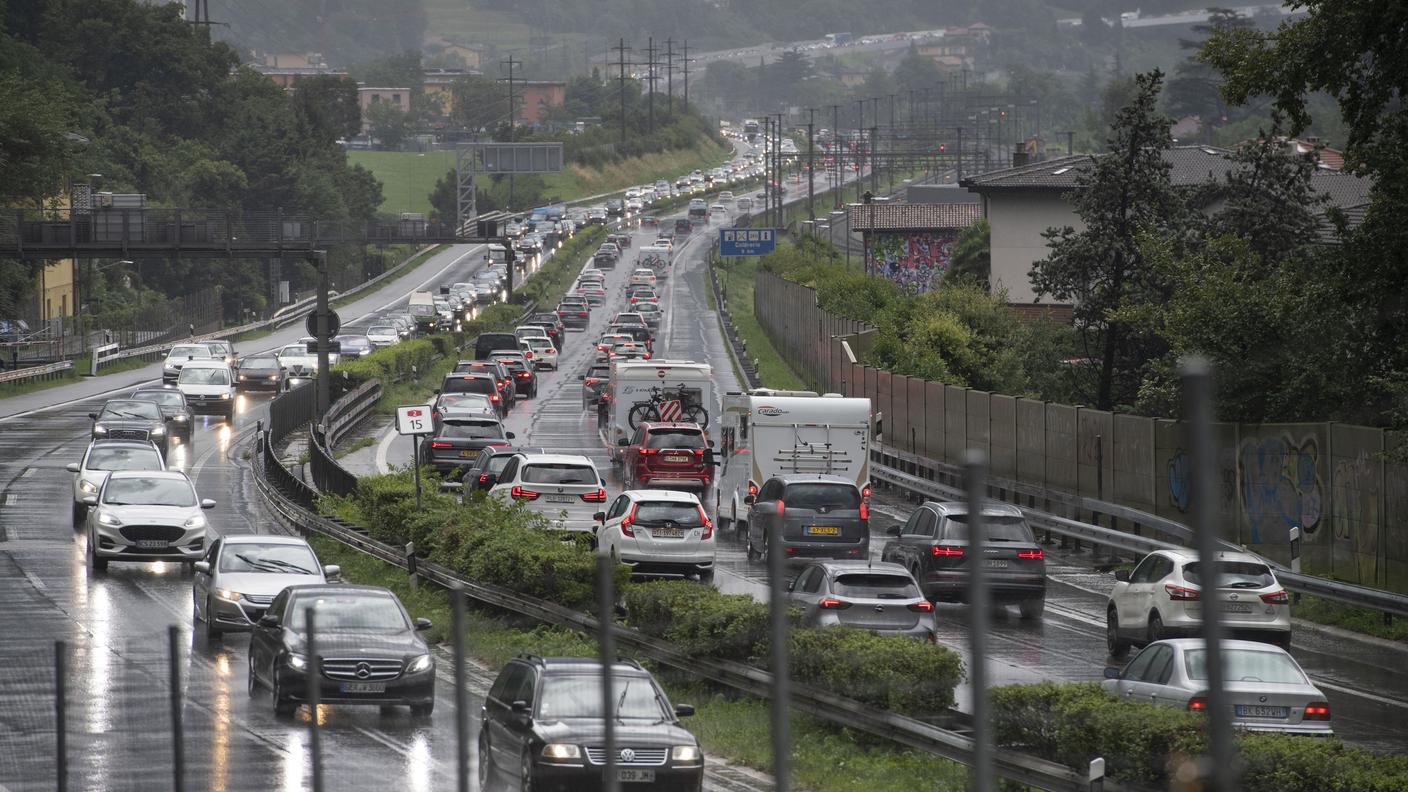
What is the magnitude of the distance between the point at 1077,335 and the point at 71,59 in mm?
Answer: 108753

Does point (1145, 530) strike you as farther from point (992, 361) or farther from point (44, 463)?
point (44, 463)

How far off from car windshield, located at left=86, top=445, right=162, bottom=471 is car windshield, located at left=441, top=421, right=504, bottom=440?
703 centimetres

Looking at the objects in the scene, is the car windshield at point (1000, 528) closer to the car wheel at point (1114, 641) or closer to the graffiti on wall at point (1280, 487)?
the car wheel at point (1114, 641)

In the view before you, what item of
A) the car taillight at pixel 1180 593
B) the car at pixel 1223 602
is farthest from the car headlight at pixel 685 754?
the car taillight at pixel 1180 593

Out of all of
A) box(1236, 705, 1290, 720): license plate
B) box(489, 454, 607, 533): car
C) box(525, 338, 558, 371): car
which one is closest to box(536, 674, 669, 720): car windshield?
box(1236, 705, 1290, 720): license plate

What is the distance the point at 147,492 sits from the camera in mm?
31281

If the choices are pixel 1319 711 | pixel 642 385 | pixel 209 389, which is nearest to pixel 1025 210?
pixel 642 385

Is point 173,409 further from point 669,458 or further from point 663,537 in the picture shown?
point 663,537

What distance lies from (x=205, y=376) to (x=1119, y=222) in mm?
30622

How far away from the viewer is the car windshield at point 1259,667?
53.0ft

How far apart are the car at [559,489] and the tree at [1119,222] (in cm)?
1861

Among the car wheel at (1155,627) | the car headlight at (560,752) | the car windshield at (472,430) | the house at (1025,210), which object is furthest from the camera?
the house at (1025,210)

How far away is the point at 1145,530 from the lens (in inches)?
1339

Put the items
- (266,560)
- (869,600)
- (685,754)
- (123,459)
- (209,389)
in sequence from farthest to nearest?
(209,389), (123,459), (266,560), (869,600), (685,754)
